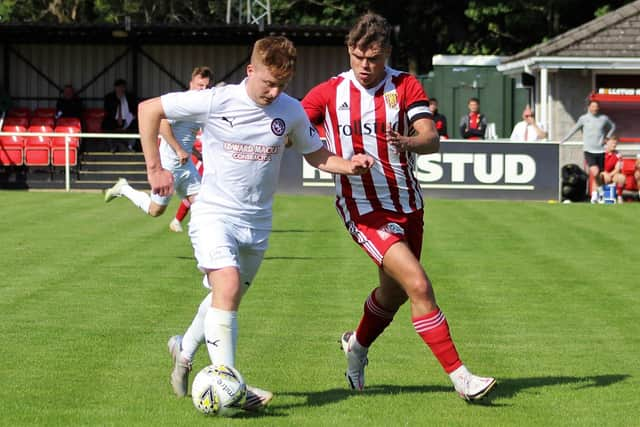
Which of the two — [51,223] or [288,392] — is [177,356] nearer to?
[288,392]

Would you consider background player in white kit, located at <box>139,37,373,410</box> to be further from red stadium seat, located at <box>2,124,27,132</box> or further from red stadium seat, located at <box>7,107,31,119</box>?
red stadium seat, located at <box>7,107,31,119</box>

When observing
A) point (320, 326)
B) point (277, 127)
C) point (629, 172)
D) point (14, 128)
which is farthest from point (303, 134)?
point (14, 128)

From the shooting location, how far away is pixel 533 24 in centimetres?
4350

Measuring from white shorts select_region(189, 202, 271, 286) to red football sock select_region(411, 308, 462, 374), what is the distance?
92 cm

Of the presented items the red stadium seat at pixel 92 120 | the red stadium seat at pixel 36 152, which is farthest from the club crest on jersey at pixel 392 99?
the red stadium seat at pixel 92 120

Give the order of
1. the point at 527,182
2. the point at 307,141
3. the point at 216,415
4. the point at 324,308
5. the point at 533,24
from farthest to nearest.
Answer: the point at 533,24, the point at 527,182, the point at 324,308, the point at 307,141, the point at 216,415

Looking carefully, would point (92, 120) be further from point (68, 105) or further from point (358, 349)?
point (358, 349)

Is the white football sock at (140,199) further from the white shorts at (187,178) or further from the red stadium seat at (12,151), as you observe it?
the red stadium seat at (12,151)

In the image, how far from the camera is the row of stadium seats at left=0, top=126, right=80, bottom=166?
93.3 ft

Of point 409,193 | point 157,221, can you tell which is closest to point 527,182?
point 157,221

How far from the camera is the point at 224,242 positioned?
6.48 meters

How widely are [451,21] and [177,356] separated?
4013 cm

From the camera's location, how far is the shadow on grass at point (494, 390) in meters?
6.89

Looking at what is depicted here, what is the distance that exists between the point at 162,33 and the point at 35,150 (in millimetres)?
5078
